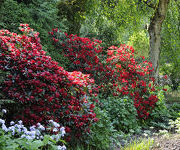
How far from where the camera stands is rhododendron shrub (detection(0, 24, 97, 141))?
10.9ft

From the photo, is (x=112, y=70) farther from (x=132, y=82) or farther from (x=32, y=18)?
(x=32, y=18)

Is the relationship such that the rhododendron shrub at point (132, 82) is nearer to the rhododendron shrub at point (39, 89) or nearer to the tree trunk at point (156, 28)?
the tree trunk at point (156, 28)

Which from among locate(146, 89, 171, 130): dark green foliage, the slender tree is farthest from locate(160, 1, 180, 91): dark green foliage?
locate(146, 89, 171, 130): dark green foliage

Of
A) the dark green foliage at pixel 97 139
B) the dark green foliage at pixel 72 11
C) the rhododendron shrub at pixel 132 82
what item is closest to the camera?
the dark green foliage at pixel 97 139

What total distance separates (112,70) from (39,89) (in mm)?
3955

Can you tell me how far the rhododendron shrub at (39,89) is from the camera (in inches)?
131

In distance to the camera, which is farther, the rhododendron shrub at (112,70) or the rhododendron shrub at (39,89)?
the rhododendron shrub at (112,70)

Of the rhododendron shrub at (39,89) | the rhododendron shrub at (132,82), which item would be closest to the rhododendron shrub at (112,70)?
the rhododendron shrub at (132,82)

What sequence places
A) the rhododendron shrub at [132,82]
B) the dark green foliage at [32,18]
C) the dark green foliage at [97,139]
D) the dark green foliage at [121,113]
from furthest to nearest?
the rhododendron shrub at [132,82] → the dark green foliage at [121,113] → the dark green foliage at [32,18] → the dark green foliage at [97,139]

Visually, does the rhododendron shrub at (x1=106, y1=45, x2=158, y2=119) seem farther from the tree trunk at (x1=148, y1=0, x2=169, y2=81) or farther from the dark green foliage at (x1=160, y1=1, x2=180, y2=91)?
the dark green foliage at (x1=160, y1=1, x2=180, y2=91)

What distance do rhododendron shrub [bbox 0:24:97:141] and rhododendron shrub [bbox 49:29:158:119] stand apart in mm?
2569

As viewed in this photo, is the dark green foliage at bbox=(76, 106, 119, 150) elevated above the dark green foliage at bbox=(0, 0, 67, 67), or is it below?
below

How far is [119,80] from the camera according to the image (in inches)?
281

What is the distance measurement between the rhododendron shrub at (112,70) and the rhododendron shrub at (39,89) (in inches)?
101
